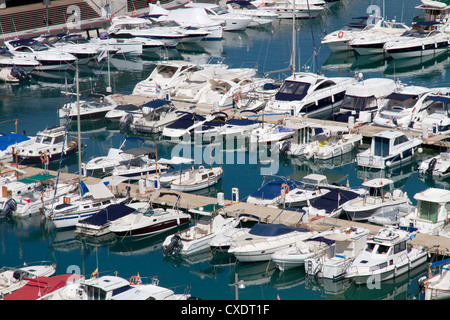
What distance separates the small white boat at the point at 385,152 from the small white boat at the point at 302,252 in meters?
12.1

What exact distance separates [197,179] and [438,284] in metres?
15.1

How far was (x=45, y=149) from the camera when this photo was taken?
42688 mm

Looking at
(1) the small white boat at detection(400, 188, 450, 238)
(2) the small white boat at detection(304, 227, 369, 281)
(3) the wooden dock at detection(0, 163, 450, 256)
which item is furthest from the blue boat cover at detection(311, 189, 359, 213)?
(2) the small white boat at detection(304, 227, 369, 281)

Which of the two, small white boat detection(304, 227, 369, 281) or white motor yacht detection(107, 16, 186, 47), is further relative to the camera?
white motor yacht detection(107, 16, 186, 47)

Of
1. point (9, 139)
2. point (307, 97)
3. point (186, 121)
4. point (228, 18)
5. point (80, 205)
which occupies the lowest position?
point (80, 205)

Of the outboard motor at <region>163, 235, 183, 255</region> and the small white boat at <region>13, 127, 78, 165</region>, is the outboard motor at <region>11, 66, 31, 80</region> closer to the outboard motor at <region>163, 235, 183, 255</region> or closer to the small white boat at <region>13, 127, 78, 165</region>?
the small white boat at <region>13, 127, 78, 165</region>

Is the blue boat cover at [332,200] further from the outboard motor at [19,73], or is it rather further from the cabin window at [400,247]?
the outboard motor at [19,73]

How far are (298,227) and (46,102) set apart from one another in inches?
1180

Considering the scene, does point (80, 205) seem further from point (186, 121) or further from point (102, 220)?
point (186, 121)

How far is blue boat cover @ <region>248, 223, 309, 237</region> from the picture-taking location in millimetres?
30609

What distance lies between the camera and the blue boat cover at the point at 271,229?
3061 centimetres

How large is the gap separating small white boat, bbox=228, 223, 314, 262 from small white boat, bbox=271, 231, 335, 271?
383 mm

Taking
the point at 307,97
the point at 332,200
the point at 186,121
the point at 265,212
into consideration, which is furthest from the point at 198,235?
the point at 307,97
